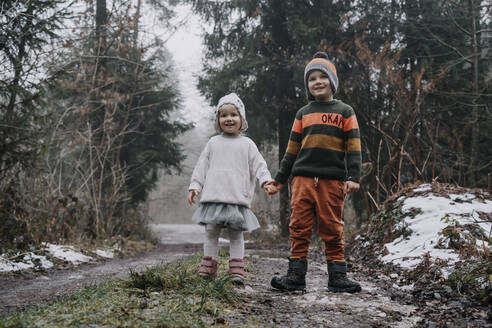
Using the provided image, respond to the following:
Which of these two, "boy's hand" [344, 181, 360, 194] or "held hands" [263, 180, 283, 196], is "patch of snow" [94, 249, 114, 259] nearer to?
"held hands" [263, 180, 283, 196]

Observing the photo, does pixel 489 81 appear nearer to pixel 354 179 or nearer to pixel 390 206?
pixel 390 206

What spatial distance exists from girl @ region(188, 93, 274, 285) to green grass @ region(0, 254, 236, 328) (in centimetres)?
42

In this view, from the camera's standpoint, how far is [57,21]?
6203mm

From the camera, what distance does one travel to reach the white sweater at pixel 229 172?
3635 mm

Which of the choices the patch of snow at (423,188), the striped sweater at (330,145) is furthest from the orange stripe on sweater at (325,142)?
the patch of snow at (423,188)

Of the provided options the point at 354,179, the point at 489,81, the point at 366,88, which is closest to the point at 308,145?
→ the point at 354,179

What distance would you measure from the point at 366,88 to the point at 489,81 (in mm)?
4372

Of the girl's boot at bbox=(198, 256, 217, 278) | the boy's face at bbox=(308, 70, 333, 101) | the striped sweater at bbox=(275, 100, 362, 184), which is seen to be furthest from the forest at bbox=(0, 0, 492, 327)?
the boy's face at bbox=(308, 70, 333, 101)

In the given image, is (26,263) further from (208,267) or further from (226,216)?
(226,216)

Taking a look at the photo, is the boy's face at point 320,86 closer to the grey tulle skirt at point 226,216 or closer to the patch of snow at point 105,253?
the grey tulle skirt at point 226,216

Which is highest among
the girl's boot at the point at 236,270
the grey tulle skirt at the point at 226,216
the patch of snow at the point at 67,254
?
the grey tulle skirt at the point at 226,216

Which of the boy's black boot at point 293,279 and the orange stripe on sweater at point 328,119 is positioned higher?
the orange stripe on sweater at point 328,119

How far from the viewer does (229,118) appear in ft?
12.7

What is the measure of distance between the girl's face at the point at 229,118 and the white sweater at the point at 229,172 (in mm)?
90
